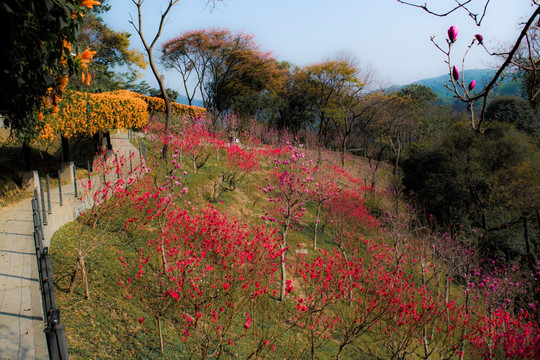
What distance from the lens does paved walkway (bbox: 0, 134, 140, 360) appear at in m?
3.87

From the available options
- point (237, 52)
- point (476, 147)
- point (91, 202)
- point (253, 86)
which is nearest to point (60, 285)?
point (91, 202)

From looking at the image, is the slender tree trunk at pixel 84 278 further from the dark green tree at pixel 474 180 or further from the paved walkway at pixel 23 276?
the dark green tree at pixel 474 180

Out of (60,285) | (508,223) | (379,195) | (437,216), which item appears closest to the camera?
(60,285)

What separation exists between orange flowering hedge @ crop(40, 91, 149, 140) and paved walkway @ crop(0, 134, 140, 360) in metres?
1.98

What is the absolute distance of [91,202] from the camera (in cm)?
884

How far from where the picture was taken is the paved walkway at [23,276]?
387cm

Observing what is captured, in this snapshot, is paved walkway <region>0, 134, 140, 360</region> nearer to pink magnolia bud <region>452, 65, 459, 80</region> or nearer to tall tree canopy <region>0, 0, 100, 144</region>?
tall tree canopy <region>0, 0, 100, 144</region>

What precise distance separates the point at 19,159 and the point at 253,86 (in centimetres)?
2604

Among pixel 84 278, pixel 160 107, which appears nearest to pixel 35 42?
pixel 84 278

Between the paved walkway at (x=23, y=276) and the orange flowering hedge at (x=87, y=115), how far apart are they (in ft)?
6.49

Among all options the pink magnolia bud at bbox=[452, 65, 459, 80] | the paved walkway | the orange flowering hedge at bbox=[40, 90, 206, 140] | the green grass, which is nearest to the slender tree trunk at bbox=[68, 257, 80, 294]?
the green grass

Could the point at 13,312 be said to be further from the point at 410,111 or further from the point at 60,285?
the point at 410,111

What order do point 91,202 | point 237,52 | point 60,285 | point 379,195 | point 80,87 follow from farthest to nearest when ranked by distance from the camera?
point 237,52 < point 379,195 < point 80,87 < point 91,202 < point 60,285

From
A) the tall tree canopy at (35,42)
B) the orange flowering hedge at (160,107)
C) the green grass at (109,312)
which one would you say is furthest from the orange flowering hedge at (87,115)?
the orange flowering hedge at (160,107)
